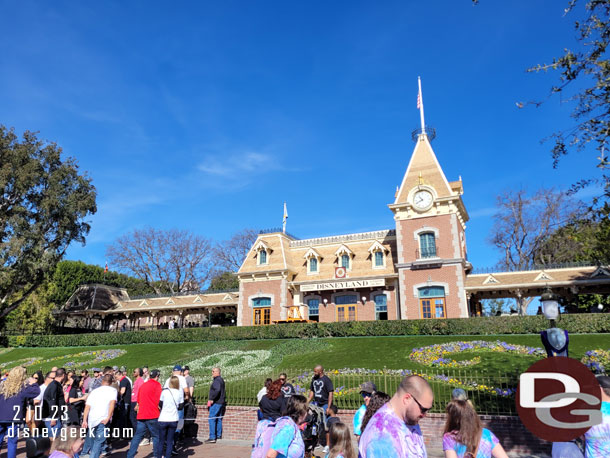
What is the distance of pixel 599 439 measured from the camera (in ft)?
14.3

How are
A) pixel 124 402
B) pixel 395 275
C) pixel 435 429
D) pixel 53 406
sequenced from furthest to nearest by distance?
pixel 395 275 → pixel 124 402 → pixel 435 429 → pixel 53 406

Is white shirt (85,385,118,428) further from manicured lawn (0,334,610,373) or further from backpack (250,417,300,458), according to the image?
manicured lawn (0,334,610,373)

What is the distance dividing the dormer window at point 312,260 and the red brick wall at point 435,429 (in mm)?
21281

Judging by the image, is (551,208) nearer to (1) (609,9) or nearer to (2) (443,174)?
(2) (443,174)

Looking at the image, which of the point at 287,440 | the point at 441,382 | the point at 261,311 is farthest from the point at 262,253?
the point at 287,440

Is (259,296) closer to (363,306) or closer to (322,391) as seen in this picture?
(363,306)

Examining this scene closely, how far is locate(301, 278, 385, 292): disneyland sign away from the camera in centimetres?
3011

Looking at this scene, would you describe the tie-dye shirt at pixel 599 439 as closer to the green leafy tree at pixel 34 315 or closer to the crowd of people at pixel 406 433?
the crowd of people at pixel 406 433

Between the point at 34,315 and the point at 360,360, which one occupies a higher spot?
the point at 34,315

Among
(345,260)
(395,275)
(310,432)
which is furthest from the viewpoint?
(345,260)

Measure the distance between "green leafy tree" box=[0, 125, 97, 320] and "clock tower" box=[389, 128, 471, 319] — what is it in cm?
2702

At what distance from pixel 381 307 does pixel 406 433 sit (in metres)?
28.1

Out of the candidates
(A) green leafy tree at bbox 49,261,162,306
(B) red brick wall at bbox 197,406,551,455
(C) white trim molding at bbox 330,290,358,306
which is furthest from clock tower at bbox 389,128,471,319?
(A) green leafy tree at bbox 49,261,162,306

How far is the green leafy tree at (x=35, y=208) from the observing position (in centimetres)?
3247
